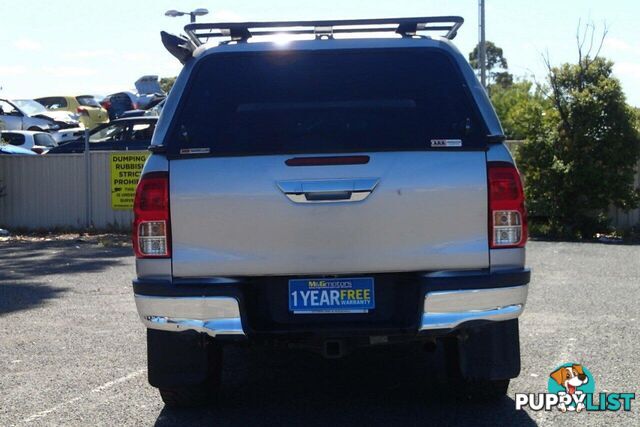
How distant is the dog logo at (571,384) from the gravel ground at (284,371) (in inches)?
3.4

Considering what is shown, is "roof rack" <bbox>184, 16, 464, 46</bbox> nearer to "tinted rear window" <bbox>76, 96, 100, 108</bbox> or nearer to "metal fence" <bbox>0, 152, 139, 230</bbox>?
"metal fence" <bbox>0, 152, 139, 230</bbox>

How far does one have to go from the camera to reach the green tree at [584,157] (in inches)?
649

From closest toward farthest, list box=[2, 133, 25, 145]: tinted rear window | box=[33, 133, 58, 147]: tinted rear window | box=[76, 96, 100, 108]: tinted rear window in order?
1. box=[2, 133, 25, 145]: tinted rear window
2. box=[33, 133, 58, 147]: tinted rear window
3. box=[76, 96, 100, 108]: tinted rear window

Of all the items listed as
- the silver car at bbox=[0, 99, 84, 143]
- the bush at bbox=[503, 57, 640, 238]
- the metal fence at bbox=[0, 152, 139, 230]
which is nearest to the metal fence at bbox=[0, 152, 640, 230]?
the metal fence at bbox=[0, 152, 139, 230]

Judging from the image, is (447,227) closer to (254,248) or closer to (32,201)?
(254,248)

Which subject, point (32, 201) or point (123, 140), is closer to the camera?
point (32, 201)

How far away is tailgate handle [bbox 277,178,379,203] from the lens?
4.81 m

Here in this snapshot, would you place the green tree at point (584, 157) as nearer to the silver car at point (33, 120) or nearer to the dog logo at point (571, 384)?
the dog logo at point (571, 384)

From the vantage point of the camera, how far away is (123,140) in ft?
66.3

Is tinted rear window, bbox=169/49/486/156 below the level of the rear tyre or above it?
above

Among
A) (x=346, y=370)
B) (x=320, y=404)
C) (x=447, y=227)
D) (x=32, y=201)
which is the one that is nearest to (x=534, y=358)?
(x=346, y=370)

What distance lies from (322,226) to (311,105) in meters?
0.82

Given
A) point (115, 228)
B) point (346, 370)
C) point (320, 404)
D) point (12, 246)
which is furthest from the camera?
point (115, 228)

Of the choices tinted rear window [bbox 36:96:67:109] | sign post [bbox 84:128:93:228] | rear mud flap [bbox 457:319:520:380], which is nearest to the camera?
rear mud flap [bbox 457:319:520:380]
